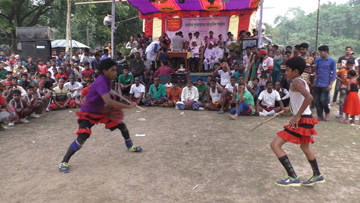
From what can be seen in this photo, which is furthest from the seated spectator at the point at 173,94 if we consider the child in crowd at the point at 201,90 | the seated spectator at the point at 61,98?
the seated spectator at the point at 61,98

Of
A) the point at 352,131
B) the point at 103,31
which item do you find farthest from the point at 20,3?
the point at 352,131

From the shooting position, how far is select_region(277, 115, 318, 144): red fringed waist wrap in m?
3.20

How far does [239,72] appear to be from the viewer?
875 cm

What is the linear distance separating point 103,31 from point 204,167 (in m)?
19.7

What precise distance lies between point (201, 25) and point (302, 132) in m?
11.1

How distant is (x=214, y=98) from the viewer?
8328 millimetres

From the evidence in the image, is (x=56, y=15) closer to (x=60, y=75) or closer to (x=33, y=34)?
(x=33, y=34)

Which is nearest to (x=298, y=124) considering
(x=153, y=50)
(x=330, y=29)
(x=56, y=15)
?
(x=153, y=50)

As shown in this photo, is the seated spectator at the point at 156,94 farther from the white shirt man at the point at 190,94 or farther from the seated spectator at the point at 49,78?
the seated spectator at the point at 49,78

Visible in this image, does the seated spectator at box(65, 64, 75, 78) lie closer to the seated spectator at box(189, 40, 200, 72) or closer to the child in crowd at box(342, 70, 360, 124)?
the seated spectator at box(189, 40, 200, 72)

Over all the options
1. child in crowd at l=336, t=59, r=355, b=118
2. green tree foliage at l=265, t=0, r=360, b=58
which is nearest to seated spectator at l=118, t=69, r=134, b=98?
child in crowd at l=336, t=59, r=355, b=118

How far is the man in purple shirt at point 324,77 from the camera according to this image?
6.64m

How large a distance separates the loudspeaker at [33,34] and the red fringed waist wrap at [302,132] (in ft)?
43.3

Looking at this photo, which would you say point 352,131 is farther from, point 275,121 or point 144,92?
point 144,92
